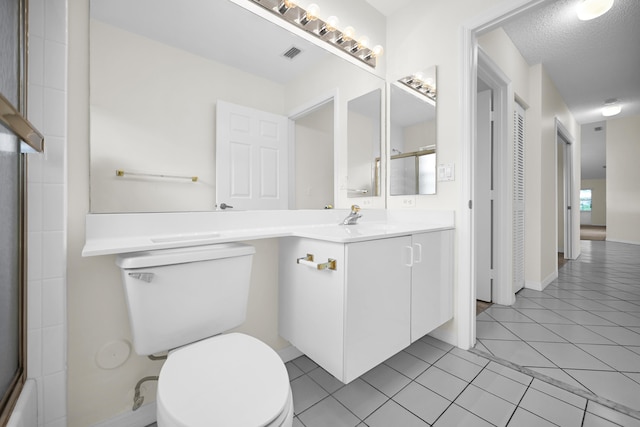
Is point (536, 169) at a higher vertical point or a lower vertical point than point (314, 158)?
higher

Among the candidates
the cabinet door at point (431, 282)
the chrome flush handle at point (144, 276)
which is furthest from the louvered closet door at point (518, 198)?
the chrome flush handle at point (144, 276)

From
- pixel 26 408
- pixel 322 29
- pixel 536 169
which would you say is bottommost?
pixel 26 408

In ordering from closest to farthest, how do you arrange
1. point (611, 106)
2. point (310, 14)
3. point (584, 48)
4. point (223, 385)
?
point (223, 385) → point (310, 14) → point (584, 48) → point (611, 106)

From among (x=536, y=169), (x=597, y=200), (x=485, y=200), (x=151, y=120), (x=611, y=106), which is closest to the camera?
(x=151, y=120)

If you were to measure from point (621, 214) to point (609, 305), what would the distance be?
533 cm

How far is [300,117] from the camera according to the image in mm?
1676

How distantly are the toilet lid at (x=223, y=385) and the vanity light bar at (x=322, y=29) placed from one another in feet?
5.62

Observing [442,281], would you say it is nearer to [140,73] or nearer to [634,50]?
[140,73]

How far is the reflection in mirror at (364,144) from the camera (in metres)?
2.04

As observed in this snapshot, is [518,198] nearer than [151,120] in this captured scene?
No

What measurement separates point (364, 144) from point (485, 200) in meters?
1.42

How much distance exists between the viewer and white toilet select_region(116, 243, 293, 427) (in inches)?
27.2

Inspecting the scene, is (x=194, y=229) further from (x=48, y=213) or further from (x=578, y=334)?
(x=578, y=334)

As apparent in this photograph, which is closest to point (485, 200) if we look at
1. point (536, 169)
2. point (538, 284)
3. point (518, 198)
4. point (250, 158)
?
point (518, 198)
